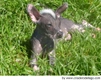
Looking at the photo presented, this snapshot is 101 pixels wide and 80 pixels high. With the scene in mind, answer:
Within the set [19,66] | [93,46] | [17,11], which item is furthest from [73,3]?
[19,66]

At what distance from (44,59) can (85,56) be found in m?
0.49

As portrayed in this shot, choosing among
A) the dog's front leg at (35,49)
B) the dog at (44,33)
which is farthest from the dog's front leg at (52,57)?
the dog's front leg at (35,49)

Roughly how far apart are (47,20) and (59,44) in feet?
1.47

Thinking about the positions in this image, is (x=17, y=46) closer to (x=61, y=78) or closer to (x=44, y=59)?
(x=44, y=59)

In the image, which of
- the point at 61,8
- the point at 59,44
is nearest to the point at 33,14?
the point at 61,8

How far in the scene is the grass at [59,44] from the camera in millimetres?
4297

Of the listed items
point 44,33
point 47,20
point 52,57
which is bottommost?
point 52,57

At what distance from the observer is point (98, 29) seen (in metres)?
5.21

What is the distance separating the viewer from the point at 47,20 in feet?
14.6

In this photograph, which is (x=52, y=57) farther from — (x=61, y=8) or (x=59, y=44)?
(x=61, y=8)

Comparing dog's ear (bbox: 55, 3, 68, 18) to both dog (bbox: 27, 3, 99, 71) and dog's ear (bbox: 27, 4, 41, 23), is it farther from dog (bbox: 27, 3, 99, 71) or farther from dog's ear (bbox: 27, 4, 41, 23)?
dog's ear (bbox: 27, 4, 41, 23)

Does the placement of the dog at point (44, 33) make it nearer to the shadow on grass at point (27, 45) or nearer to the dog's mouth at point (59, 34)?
the dog's mouth at point (59, 34)

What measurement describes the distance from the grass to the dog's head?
0.31 m

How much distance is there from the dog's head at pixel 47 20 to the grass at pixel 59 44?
31 centimetres
